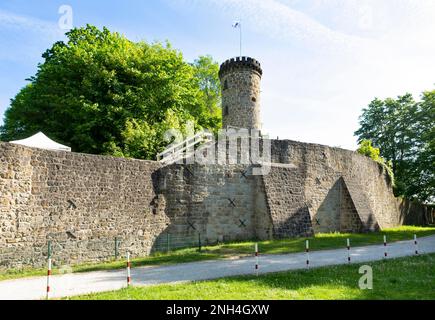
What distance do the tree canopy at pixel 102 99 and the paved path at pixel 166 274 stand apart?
11.8 m

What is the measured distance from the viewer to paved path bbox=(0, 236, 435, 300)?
802cm

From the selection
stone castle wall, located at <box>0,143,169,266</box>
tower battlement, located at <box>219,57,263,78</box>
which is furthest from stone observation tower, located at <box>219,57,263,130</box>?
stone castle wall, located at <box>0,143,169,266</box>

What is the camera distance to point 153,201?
49.9 ft

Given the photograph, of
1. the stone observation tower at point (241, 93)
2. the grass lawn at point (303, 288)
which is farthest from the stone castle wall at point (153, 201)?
the grass lawn at point (303, 288)

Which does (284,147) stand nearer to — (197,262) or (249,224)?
(249,224)

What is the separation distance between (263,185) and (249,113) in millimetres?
8883

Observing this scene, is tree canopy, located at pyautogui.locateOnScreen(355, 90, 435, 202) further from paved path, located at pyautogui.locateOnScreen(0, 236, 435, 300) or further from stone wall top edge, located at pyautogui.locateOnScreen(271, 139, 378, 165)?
paved path, located at pyautogui.locateOnScreen(0, 236, 435, 300)

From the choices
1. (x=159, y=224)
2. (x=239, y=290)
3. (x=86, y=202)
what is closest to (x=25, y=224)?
(x=86, y=202)

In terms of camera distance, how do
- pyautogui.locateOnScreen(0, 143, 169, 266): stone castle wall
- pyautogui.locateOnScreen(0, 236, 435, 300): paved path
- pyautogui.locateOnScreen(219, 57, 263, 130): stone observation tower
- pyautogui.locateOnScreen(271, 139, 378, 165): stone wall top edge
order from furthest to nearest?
1. pyautogui.locateOnScreen(219, 57, 263, 130): stone observation tower
2. pyautogui.locateOnScreen(271, 139, 378, 165): stone wall top edge
3. pyautogui.locateOnScreen(0, 143, 169, 266): stone castle wall
4. pyautogui.locateOnScreen(0, 236, 435, 300): paved path

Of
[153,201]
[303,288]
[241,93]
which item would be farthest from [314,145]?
[303,288]

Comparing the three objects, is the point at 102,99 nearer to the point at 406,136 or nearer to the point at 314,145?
the point at 314,145

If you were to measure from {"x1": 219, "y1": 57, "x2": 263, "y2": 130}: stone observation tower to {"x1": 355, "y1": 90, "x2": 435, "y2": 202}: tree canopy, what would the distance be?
53.1ft

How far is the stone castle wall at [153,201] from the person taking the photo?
11656mm

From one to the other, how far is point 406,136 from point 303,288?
37.3 meters
